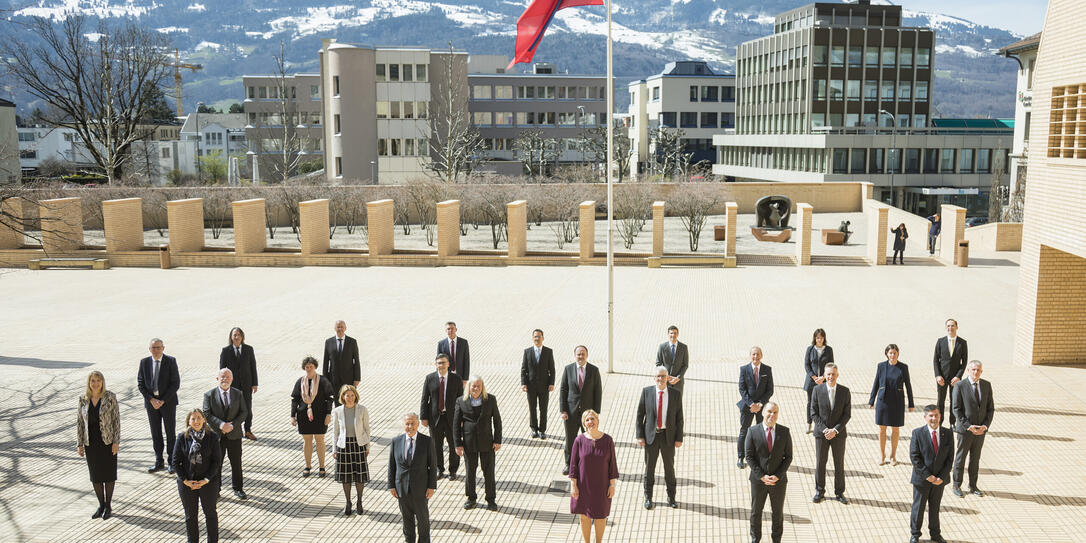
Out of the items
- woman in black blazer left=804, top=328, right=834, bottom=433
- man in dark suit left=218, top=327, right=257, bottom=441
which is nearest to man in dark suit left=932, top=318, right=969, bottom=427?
woman in black blazer left=804, top=328, right=834, bottom=433

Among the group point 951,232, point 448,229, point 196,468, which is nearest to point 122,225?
point 448,229

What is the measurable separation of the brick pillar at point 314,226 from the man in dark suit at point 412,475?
2133cm

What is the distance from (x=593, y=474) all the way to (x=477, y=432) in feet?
5.92

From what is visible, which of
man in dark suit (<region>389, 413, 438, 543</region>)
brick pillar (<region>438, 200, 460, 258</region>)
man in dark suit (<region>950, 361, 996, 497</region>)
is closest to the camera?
man in dark suit (<region>389, 413, 438, 543</region>)

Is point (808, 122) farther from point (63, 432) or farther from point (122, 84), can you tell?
point (63, 432)

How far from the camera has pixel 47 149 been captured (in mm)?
128125

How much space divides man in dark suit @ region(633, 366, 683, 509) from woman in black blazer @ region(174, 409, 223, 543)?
13.8ft

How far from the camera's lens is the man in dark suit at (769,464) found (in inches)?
327

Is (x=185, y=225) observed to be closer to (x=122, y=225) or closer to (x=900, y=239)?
(x=122, y=225)

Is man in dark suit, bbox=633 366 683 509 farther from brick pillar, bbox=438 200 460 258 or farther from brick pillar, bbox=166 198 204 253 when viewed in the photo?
brick pillar, bbox=166 198 204 253

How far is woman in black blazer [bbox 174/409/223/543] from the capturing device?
820 cm

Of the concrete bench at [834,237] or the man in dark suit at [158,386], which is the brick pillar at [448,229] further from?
the man in dark suit at [158,386]

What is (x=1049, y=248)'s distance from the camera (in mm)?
15195

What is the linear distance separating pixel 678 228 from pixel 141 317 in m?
24.6
